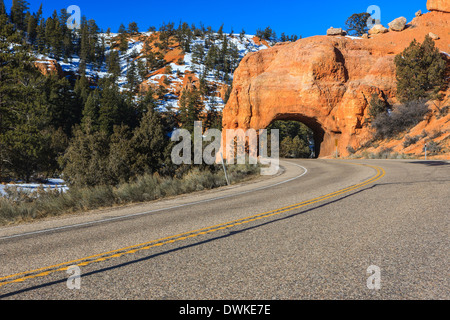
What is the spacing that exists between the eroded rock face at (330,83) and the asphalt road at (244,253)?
33.1 meters

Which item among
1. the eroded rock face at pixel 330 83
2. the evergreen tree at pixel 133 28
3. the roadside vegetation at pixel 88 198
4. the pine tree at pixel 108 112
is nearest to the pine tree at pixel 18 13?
the evergreen tree at pixel 133 28

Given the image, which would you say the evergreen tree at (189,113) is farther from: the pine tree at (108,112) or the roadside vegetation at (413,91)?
the roadside vegetation at (413,91)

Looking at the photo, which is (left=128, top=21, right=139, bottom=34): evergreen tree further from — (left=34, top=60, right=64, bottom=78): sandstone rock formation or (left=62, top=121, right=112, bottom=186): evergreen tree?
(left=62, top=121, right=112, bottom=186): evergreen tree

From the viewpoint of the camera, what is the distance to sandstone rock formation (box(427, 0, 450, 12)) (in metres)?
43.2

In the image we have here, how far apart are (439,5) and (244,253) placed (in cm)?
5512

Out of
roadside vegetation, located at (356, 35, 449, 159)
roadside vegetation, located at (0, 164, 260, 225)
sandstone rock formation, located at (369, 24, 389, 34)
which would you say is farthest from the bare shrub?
roadside vegetation, located at (0, 164, 260, 225)

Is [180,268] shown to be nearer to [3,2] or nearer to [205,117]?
[205,117]

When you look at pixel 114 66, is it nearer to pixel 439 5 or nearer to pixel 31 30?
pixel 31 30

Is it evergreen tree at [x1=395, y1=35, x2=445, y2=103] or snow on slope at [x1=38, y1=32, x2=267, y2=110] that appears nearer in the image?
evergreen tree at [x1=395, y1=35, x2=445, y2=103]

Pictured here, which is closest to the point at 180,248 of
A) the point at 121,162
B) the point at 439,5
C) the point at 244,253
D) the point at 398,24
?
the point at 244,253

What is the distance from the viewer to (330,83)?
39906 millimetres

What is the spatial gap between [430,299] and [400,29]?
5134 centimetres

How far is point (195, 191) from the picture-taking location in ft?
44.1

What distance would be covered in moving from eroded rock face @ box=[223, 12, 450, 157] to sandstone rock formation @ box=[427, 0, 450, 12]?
0.76m
